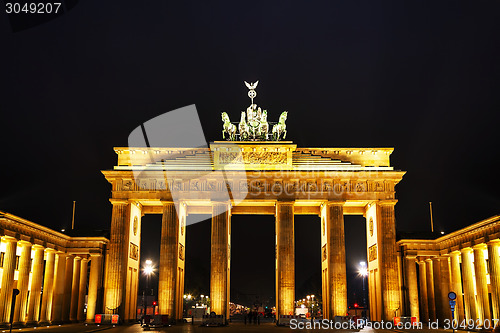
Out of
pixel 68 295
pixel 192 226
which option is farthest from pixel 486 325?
pixel 192 226

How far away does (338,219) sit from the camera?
48750mm

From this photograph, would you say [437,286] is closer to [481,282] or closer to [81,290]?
[481,282]

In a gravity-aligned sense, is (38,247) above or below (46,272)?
above

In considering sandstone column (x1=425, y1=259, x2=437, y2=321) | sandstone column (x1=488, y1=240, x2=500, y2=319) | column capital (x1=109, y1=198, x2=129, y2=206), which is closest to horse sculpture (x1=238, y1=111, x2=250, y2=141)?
column capital (x1=109, y1=198, x2=129, y2=206)

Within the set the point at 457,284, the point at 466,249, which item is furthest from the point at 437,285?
the point at 466,249

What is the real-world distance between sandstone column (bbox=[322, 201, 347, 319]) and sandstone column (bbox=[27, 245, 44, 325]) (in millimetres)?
25682

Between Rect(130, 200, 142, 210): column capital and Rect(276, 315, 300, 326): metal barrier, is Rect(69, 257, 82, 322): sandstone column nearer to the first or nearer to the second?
Rect(130, 200, 142, 210): column capital

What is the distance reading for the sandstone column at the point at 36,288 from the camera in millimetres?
43281

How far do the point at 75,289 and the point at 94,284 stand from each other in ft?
13.9

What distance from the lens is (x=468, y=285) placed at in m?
42.0

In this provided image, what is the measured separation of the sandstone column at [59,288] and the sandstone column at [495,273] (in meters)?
36.5

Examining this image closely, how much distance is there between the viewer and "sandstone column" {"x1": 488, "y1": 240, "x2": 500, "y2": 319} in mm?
35406

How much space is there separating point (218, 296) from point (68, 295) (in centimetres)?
1485

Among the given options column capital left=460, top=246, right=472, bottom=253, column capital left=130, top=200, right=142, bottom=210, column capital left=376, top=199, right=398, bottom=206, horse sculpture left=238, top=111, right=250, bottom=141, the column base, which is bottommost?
the column base
